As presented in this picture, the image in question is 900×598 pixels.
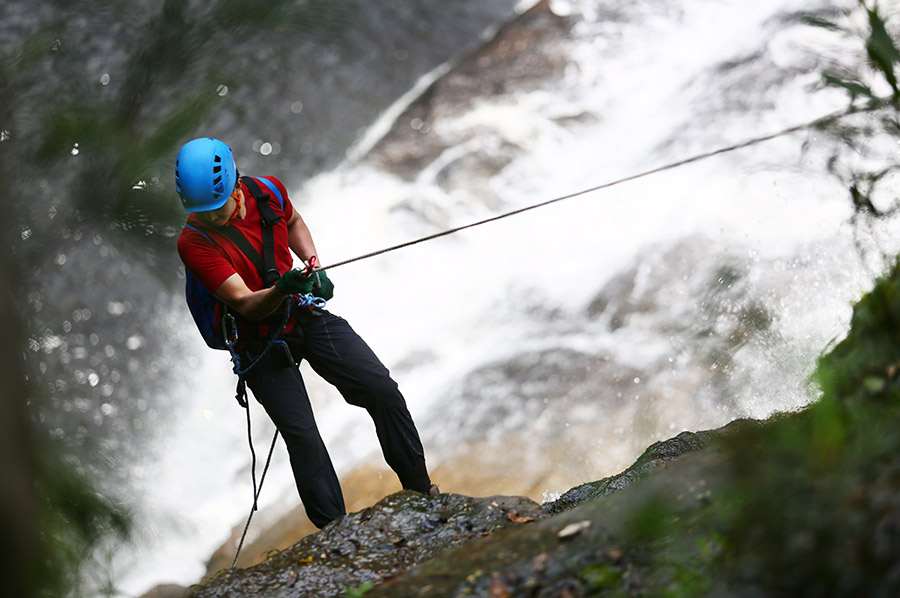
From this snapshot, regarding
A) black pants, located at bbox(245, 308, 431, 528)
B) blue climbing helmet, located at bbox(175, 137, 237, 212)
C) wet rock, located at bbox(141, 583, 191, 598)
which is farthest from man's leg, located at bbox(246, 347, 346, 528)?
blue climbing helmet, located at bbox(175, 137, 237, 212)

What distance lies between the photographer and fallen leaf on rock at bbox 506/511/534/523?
121 inches

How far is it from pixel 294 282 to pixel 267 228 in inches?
16.7

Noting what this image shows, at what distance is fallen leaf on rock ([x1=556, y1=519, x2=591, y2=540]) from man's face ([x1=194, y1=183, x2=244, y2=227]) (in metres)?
1.86

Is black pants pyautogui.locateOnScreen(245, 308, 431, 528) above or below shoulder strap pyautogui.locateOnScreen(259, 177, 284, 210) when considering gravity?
below

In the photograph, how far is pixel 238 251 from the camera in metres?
3.34

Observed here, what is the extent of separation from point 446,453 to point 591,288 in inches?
72.7

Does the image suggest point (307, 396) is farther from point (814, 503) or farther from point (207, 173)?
point (814, 503)

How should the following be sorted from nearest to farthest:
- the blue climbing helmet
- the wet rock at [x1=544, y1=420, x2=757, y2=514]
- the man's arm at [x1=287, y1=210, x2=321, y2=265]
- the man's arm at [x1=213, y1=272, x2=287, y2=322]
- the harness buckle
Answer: the blue climbing helmet
the man's arm at [x1=213, y1=272, x2=287, y2=322]
the wet rock at [x1=544, y1=420, x2=757, y2=514]
the harness buckle
the man's arm at [x1=287, y1=210, x2=321, y2=265]

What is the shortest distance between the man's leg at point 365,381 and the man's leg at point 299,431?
0.52 feet

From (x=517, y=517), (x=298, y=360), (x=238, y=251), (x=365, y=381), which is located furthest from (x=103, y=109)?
(x=517, y=517)

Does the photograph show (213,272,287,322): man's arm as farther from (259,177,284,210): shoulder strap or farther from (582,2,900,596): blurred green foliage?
(582,2,900,596): blurred green foliage

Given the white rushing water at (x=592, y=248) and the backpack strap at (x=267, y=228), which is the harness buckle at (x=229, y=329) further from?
the white rushing water at (x=592, y=248)

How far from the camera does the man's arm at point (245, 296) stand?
3.19m

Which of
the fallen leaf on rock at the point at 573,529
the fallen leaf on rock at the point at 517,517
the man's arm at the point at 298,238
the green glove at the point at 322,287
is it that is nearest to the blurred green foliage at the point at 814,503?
the fallen leaf on rock at the point at 573,529
